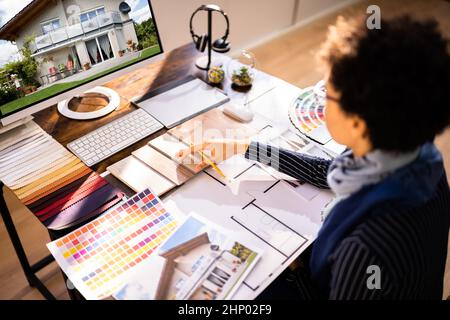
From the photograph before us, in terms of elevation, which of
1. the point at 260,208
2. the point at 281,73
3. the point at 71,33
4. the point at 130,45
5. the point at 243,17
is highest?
the point at 71,33

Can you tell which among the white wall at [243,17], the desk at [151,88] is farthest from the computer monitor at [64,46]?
the white wall at [243,17]

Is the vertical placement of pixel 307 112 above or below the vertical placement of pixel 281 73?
above

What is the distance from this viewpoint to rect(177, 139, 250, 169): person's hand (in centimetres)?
136

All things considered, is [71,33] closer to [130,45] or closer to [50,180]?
[130,45]

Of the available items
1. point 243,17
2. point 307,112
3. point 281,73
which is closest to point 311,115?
point 307,112

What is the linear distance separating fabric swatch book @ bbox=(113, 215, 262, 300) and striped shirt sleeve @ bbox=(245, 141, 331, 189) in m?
0.28

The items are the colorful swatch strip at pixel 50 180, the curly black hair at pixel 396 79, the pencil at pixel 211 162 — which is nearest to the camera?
the curly black hair at pixel 396 79

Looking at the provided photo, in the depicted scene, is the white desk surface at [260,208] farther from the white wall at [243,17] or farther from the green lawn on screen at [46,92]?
the white wall at [243,17]

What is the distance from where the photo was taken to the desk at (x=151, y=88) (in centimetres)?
138

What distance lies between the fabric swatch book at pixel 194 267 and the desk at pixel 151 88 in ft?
0.24

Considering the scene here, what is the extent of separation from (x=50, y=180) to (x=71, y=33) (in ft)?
1.57

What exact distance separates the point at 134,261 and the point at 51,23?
0.80 meters

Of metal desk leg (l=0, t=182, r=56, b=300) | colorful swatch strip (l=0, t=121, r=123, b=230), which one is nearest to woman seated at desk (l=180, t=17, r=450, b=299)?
colorful swatch strip (l=0, t=121, r=123, b=230)

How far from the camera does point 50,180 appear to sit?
132 centimetres
